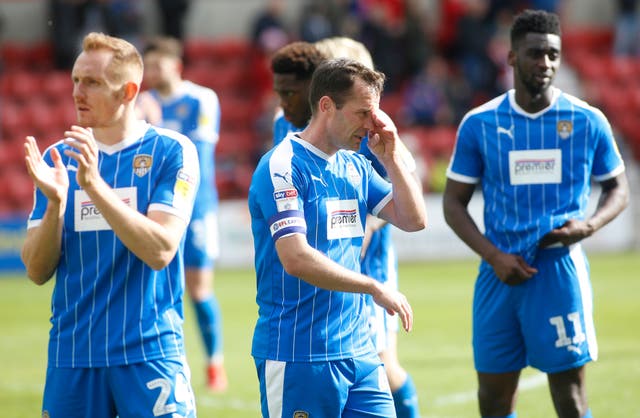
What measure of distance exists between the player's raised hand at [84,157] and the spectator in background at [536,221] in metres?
2.31

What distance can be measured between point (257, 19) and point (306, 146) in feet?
53.5

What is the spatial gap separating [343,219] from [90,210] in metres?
1.02

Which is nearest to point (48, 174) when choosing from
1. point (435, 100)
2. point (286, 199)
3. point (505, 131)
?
point (286, 199)

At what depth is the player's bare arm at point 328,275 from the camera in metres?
3.98

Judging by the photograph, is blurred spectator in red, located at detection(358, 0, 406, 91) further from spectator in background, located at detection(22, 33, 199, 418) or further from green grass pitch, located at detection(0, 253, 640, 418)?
spectator in background, located at detection(22, 33, 199, 418)

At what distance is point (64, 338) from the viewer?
4129 mm

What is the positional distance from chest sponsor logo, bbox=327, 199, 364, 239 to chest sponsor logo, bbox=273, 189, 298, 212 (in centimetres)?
18

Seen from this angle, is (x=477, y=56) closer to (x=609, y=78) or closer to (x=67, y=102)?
(x=609, y=78)

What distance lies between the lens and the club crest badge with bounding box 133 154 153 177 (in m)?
4.17

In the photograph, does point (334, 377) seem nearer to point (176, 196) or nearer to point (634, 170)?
point (176, 196)

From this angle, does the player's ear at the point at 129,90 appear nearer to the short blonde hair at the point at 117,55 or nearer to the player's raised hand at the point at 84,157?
the short blonde hair at the point at 117,55

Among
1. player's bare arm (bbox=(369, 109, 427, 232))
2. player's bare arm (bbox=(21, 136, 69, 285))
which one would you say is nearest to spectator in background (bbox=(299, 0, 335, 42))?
player's bare arm (bbox=(369, 109, 427, 232))

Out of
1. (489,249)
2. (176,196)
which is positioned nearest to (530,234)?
(489,249)

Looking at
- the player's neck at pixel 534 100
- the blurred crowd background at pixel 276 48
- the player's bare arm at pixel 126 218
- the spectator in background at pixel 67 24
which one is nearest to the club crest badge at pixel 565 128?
the player's neck at pixel 534 100
